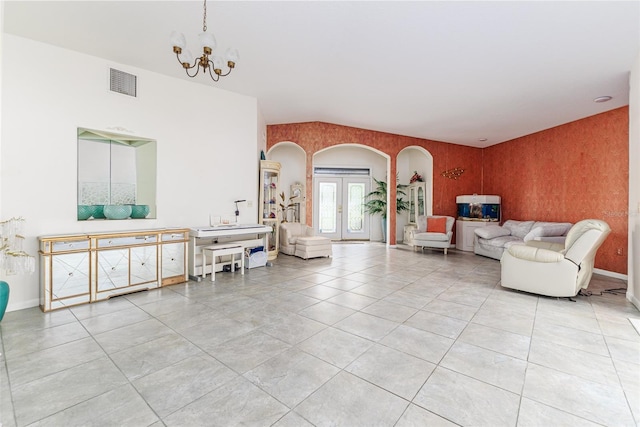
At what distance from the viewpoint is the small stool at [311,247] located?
6053 millimetres

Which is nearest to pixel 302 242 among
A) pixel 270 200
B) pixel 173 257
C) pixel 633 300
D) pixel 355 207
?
pixel 270 200

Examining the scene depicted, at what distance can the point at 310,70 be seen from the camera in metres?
4.15

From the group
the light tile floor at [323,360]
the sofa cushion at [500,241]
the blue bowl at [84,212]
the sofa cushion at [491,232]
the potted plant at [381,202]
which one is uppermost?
the potted plant at [381,202]

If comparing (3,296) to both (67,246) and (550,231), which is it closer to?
(67,246)

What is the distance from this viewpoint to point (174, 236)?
4.16 meters

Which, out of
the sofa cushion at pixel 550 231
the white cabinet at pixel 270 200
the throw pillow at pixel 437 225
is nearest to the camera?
the sofa cushion at pixel 550 231

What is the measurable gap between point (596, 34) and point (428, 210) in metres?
5.61

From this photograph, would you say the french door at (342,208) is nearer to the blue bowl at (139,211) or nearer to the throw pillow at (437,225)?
Result: the throw pillow at (437,225)

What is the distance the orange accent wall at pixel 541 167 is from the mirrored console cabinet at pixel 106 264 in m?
3.84

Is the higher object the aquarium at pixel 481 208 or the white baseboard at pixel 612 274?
the aquarium at pixel 481 208

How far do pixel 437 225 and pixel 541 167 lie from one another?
2629 mm

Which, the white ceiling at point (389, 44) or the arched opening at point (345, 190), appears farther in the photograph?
the arched opening at point (345, 190)

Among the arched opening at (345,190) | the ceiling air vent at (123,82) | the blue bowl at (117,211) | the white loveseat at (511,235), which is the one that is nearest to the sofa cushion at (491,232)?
the white loveseat at (511,235)

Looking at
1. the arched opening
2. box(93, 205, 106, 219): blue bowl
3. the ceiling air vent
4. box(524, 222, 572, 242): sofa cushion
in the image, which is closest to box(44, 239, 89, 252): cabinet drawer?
box(93, 205, 106, 219): blue bowl
